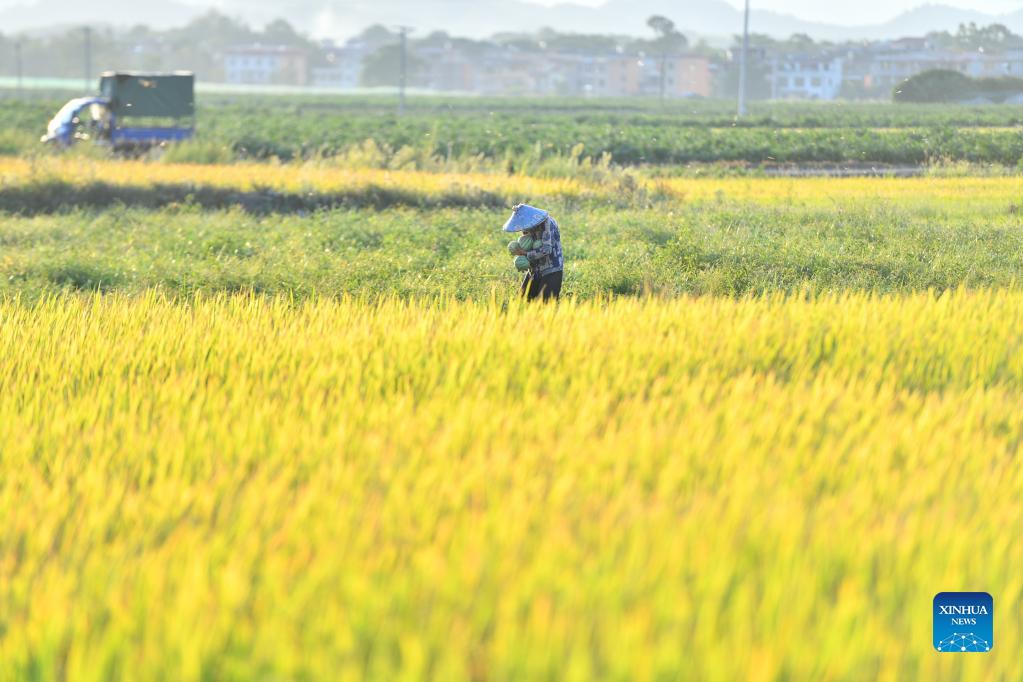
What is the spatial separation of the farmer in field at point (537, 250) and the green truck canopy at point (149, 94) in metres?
31.3

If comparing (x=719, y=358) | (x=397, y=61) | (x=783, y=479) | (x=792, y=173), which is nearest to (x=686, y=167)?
(x=792, y=173)

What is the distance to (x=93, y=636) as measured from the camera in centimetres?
439

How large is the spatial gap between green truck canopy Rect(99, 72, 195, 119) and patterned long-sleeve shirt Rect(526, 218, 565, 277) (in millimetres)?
31372

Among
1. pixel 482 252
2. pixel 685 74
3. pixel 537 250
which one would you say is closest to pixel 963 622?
pixel 537 250

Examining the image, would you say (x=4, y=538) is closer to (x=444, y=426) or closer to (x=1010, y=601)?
(x=444, y=426)

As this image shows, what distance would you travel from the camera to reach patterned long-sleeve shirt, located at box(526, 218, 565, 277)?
40.2ft

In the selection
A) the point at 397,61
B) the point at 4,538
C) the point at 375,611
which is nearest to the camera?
the point at 375,611

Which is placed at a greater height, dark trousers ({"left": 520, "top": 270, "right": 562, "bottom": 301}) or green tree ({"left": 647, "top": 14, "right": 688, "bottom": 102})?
green tree ({"left": 647, "top": 14, "right": 688, "bottom": 102})

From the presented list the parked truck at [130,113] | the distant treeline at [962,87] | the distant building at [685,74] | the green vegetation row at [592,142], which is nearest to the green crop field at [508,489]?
the green vegetation row at [592,142]

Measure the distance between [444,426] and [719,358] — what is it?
97.8 inches

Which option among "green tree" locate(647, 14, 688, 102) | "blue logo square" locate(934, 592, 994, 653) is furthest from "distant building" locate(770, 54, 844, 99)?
"blue logo square" locate(934, 592, 994, 653)

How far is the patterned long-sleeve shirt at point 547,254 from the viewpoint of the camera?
12.3 meters

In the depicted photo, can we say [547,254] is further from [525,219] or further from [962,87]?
[962,87]

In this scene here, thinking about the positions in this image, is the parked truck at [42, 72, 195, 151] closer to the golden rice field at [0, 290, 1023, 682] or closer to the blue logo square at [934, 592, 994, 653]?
the golden rice field at [0, 290, 1023, 682]
